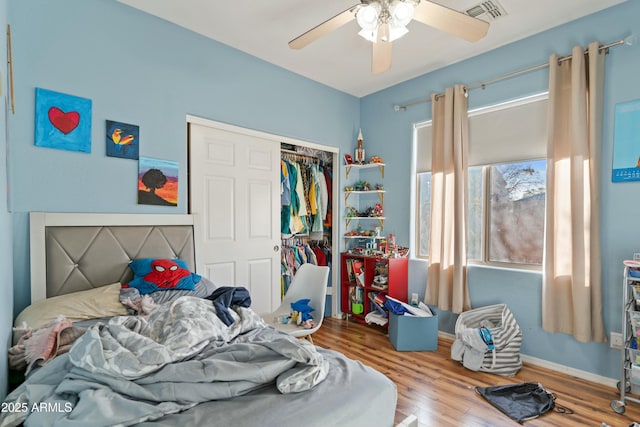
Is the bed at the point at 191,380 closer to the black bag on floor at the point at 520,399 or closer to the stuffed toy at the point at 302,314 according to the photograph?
the stuffed toy at the point at 302,314

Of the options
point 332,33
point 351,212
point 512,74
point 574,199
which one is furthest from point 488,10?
point 351,212

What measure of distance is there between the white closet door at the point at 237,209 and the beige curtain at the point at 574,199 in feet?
8.05

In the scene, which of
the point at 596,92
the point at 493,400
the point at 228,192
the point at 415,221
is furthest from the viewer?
the point at 415,221

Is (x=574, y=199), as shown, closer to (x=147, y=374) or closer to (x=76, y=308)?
(x=147, y=374)

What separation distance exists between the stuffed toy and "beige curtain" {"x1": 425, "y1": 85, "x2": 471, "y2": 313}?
1371 mm

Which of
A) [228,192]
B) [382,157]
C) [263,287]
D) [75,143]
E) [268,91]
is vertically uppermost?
[268,91]

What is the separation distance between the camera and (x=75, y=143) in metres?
2.15

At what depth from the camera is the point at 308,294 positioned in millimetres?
2820

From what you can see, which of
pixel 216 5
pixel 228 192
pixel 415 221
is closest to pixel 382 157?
pixel 415 221

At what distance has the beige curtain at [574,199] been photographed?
2.33 m

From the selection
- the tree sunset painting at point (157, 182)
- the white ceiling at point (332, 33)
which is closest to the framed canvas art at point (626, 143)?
the white ceiling at point (332, 33)

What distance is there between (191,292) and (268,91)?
210cm

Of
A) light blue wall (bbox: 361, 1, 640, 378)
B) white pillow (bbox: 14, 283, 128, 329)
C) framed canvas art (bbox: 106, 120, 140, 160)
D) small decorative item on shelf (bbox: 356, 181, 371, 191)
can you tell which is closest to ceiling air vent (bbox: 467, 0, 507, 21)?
light blue wall (bbox: 361, 1, 640, 378)

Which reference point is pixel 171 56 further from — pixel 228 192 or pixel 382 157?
pixel 382 157
